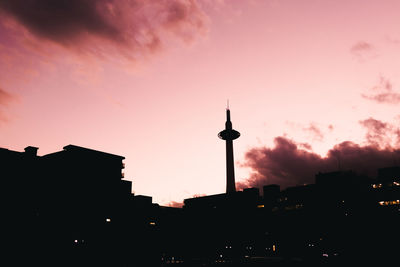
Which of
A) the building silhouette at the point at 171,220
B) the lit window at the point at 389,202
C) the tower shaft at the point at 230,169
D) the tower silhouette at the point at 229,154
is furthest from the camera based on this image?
the tower silhouette at the point at 229,154

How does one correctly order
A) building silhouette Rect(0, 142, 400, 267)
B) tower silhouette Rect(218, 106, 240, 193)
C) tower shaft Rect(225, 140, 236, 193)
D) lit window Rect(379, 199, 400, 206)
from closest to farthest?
building silhouette Rect(0, 142, 400, 267) < lit window Rect(379, 199, 400, 206) < tower shaft Rect(225, 140, 236, 193) < tower silhouette Rect(218, 106, 240, 193)

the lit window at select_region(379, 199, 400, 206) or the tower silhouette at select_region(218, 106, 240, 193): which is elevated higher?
the tower silhouette at select_region(218, 106, 240, 193)

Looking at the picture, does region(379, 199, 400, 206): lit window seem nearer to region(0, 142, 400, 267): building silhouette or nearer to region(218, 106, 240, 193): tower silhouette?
region(0, 142, 400, 267): building silhouette

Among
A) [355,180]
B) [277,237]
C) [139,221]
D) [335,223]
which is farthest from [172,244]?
[355,180]

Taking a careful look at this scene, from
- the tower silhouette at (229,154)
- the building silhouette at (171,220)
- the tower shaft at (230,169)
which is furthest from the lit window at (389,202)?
the tower silhouette at (229,154)

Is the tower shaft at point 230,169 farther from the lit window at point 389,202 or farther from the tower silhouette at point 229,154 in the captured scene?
the lit window at point 389,202

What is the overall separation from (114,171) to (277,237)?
90199 millimetres

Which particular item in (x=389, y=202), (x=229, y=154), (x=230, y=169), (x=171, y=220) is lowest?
(x=171, y=220)

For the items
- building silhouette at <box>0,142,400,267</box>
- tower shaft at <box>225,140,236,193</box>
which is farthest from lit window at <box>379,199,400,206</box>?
tower shaft at <box>225,140,236,193</box>

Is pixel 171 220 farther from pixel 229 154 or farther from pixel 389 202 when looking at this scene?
pixel 389 202

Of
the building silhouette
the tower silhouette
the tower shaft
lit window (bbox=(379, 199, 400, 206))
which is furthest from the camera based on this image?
the tower silhouette

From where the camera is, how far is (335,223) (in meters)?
141

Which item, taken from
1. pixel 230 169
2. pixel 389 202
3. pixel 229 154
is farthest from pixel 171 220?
pixel 389 202

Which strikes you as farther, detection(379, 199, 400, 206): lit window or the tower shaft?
the tower shaft
